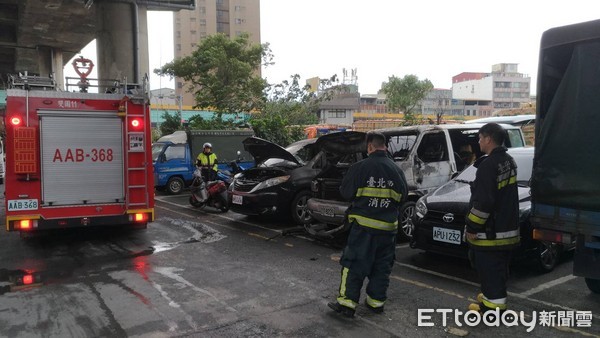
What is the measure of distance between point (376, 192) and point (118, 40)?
39.7 ft

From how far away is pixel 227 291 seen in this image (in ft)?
16.5

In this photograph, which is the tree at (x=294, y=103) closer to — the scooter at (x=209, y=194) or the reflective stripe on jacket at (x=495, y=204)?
the scooter at (x=209, y=194)

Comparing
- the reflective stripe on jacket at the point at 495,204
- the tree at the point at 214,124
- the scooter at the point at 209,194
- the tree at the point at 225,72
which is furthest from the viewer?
the tree at the point at 225,72

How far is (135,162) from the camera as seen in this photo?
24.3 feet

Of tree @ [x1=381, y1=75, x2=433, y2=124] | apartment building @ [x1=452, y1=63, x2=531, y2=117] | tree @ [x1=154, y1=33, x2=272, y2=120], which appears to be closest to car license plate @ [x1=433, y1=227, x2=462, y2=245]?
tree @ [x1=154, y1=33, x2=272, y2=120]

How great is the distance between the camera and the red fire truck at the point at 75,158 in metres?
6.72

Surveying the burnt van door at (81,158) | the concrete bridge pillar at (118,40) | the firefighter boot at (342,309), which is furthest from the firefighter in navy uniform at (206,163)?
the firefighter boot at (342,309)

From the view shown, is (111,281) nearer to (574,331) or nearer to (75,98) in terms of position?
(75,98)

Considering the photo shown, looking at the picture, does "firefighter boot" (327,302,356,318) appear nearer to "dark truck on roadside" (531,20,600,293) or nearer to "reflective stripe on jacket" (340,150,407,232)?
"reflective stripe on jacket" (340,150,407,232)

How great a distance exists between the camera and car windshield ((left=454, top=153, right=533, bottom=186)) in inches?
237

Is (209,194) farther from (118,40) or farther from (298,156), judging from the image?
(118,40)

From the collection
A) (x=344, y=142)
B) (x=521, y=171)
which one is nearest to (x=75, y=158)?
(x=344, y=142)

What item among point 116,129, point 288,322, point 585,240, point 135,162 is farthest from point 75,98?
point 585,240

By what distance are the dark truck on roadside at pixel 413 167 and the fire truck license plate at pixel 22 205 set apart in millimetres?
4208
